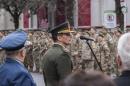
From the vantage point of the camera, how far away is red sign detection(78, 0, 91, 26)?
137ft

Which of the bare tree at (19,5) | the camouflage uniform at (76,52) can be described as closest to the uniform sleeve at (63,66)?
the camouflage uniform at (76,52)

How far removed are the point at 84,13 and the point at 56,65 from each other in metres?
36.2

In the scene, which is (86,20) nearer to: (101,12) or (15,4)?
(101,12)

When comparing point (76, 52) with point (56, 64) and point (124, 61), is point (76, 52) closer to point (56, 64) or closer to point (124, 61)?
point (56, 64)

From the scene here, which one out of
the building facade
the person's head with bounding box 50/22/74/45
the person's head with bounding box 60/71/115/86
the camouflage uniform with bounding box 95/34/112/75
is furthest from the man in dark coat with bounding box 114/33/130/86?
the building facade

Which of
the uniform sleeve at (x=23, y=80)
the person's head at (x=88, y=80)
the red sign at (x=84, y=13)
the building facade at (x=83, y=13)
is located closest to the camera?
the person's head at (x=88, y=80)

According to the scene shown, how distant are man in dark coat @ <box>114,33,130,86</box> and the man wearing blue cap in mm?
987

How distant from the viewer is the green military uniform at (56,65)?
6207 mm

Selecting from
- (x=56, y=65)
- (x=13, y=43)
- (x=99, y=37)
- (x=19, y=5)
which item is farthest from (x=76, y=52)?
(x=19, y=5)

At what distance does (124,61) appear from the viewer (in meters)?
4.28

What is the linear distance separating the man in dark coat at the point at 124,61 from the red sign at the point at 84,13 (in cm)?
3756

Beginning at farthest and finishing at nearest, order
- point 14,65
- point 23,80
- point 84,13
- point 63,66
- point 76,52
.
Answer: point 84,13 < point 76,52 < point 63,66 < point 14,65 < point 23,80

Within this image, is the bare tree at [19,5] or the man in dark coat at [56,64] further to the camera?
the bare tree at [19,5]

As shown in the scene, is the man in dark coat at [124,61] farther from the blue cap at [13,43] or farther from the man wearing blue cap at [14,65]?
the blue cap at [13,43]
